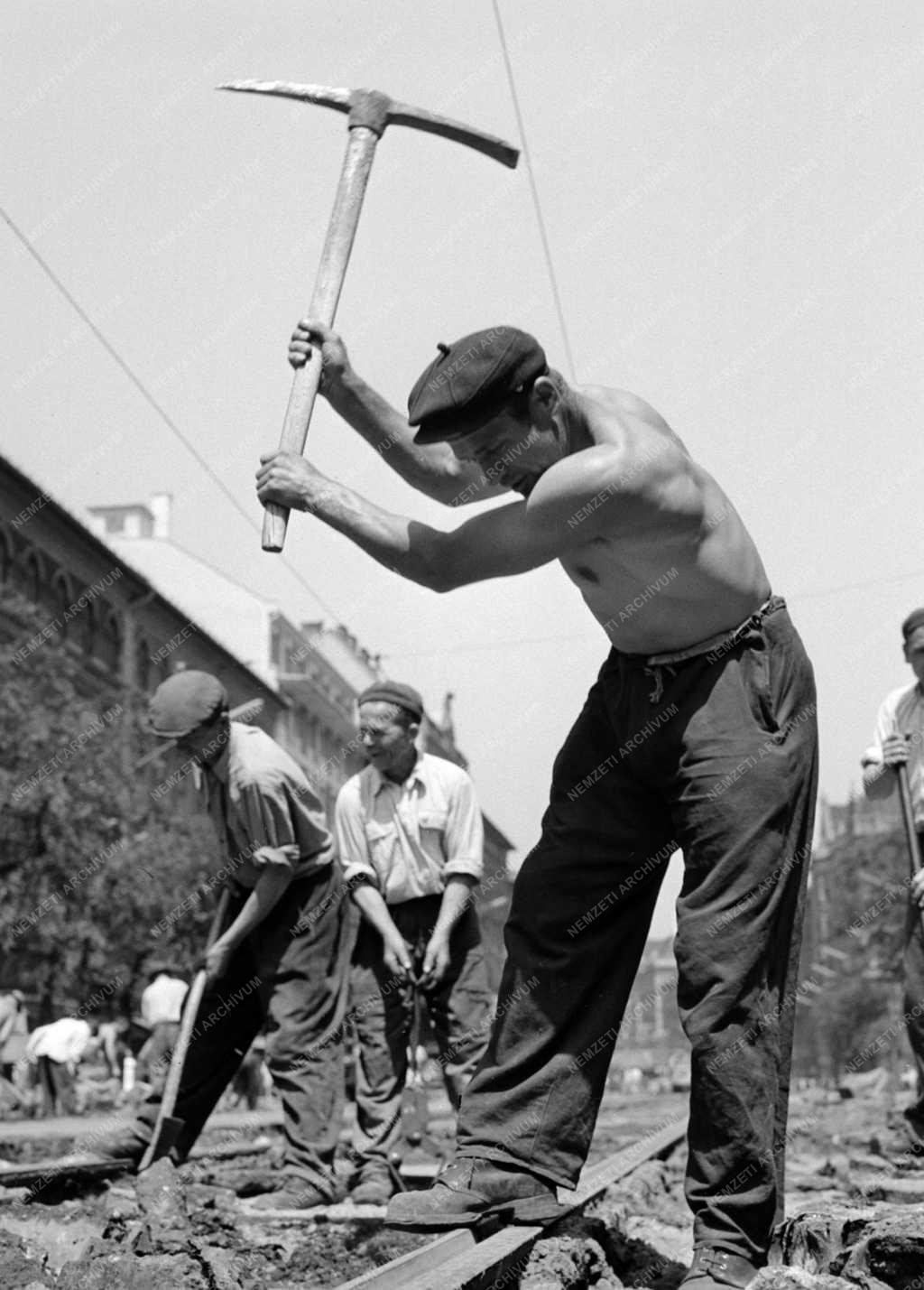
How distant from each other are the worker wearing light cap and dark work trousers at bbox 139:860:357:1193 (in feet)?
0.82

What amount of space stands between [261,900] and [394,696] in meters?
1.22

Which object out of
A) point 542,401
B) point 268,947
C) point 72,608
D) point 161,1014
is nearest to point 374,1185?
point 268,947

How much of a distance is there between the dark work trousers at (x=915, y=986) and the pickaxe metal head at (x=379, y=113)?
3.63 m

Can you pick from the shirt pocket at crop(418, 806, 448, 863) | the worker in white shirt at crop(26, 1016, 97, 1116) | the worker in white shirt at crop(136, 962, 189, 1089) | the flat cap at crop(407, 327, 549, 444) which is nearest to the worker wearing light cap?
the shirt pocket at crop(418, 806, 448, 863)

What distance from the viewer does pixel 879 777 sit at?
8008mm

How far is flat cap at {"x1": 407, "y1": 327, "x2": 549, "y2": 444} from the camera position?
4090mm

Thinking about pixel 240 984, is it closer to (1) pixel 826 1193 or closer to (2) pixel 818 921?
(1) pixel 826 1193

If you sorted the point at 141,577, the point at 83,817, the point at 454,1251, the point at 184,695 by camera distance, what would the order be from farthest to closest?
1. the point at 141,577
2. the point at 83,817
3. the point at 184,695
4. the point at 454,1251

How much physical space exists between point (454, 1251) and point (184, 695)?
3297 mm

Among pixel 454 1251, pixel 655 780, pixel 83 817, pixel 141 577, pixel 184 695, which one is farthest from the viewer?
pixel 141 577

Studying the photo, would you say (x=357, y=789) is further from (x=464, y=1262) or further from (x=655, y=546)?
(x=464, y=1262)

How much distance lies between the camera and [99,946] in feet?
104

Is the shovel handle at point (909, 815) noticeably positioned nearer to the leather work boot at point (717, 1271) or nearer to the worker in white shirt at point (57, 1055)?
the leather work boot at point (717, 1271)

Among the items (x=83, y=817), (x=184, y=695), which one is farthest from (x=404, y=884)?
(x=83, y=817)
